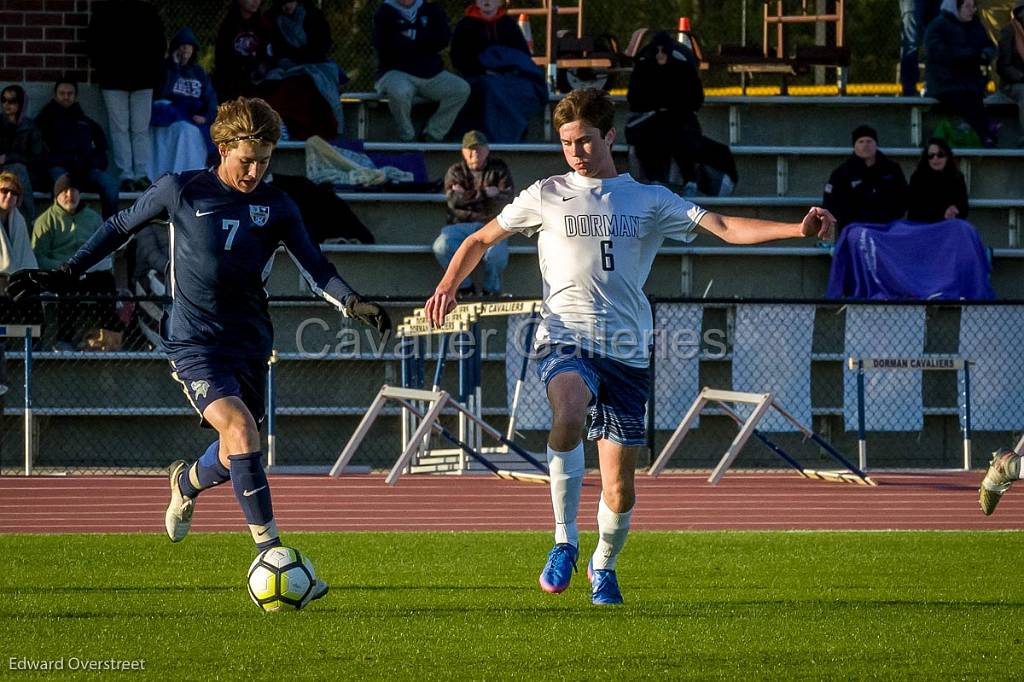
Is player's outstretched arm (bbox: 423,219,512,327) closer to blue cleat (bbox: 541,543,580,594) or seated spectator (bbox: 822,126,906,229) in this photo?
blue cleat (bbox: 541,543,580,594)

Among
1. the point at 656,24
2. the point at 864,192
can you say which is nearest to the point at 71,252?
the point at 864,192

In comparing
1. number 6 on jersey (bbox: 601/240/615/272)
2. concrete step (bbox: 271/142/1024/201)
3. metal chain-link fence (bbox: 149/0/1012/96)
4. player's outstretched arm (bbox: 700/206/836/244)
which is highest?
metal chain-link fence (bbox: 149/0/1012/96)

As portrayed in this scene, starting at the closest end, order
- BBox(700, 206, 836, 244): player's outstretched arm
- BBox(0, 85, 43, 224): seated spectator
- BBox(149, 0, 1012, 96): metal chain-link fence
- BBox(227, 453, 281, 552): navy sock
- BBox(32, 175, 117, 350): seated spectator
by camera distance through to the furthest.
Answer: BBox(700, 206, 836, 244): player's outstretched arm, BBox(227, 453, 281, 552): navy sock, BBox(32, 175, 117, 350): seated spectator, BBox(0, 85, 43, 224): seated spectator, BBox(149, 0, 1012, 96): metal chain-link fence

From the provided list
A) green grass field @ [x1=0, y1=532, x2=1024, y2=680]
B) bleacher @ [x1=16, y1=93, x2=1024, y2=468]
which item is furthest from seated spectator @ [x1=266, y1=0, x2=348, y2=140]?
green grass field @ [x1=0, y1=532, x2=1024, y2=680]

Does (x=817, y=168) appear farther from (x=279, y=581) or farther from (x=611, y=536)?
(x=279, y=581)

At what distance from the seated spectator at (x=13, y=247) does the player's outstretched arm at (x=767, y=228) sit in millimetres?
8757

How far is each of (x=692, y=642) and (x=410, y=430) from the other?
8.91 m

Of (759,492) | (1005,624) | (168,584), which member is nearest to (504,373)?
(759,492)

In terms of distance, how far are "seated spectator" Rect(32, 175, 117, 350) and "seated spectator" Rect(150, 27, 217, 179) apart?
63.0 inches

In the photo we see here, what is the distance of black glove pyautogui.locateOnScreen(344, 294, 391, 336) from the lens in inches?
263

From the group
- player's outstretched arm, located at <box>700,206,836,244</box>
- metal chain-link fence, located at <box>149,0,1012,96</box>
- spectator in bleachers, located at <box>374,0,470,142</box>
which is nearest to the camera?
player's outstretched arm, located at <box>700,206,836,244</box>

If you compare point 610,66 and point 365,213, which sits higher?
point 610,66

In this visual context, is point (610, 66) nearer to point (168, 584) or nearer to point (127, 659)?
point (168, 584)

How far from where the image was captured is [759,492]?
12.8 meters
